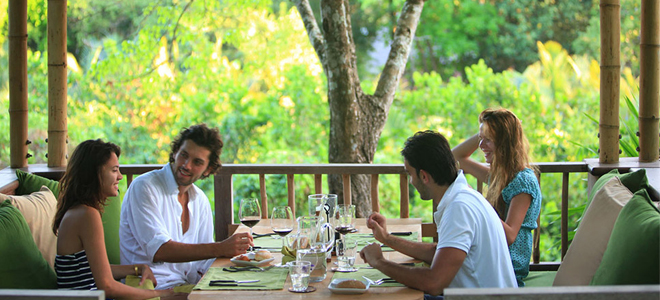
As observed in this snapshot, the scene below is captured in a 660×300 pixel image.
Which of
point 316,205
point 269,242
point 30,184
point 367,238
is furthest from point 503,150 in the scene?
point 30,184

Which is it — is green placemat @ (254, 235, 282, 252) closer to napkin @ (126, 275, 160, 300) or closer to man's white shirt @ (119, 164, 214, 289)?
man's white shirt @ (119, 164, 214, 289)

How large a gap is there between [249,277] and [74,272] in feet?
2.14

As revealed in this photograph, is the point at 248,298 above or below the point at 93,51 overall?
below

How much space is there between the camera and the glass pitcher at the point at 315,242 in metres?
2.21

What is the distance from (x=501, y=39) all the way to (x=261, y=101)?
5.41m

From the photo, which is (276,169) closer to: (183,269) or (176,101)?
(183,269)

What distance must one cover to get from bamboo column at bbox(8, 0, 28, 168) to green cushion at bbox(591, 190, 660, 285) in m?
3.31

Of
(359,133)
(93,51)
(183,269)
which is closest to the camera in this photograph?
(183,269)

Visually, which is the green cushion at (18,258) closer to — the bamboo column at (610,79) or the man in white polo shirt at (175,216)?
the man in white polo shirt at (175,216)

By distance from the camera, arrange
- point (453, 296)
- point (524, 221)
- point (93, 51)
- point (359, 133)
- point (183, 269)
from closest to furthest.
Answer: point (453, 296)
point (524, 221)
point (183, 269)
point (359, 133)
point (93, 51)

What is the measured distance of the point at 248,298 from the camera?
79.9 inches

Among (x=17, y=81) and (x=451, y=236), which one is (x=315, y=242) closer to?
(x=451, y=236)

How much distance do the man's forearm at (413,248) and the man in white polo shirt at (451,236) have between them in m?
0.15

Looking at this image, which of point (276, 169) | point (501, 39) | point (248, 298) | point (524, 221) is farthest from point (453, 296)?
point (501, 39)
